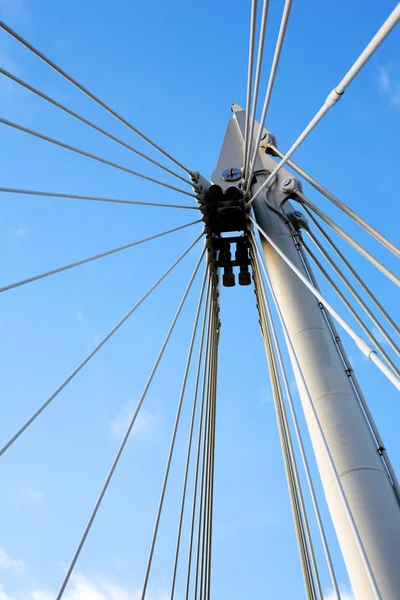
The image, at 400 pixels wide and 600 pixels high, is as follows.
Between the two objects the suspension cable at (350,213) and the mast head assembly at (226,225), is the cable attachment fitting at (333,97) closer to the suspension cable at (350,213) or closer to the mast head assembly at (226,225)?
the suspension cable at (350,213)

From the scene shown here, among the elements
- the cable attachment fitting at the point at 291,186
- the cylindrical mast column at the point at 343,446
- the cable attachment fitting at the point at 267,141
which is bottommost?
the cylindrical mast column at the point at 343,446

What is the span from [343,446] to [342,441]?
0.04 meters

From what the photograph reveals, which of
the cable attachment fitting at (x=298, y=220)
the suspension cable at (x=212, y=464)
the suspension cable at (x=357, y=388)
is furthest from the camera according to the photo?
the cable attachment fitting at (x=298, y=220)

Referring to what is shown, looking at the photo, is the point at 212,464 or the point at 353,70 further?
the point at 212,464

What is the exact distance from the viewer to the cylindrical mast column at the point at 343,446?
4.32 metres

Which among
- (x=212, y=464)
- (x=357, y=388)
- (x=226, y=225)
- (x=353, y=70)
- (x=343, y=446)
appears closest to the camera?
(x=353, y=70)

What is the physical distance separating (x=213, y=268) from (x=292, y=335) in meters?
2.03

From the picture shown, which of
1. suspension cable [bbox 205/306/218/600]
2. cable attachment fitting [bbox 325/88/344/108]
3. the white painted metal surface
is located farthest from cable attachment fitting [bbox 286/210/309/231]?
cable attachment fitting [bbox 325/88/344/108]

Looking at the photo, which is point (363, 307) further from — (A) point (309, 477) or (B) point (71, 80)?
(B) point (71, 80)

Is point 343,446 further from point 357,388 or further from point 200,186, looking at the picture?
point 200,186

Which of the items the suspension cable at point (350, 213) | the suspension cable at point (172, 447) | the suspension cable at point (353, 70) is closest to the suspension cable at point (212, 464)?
the suspension cable at point (172, 447)

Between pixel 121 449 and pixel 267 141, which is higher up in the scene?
pixel 267 141

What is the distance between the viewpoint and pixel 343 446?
16.3ft

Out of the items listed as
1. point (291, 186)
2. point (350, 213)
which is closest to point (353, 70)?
point (350, 213)
